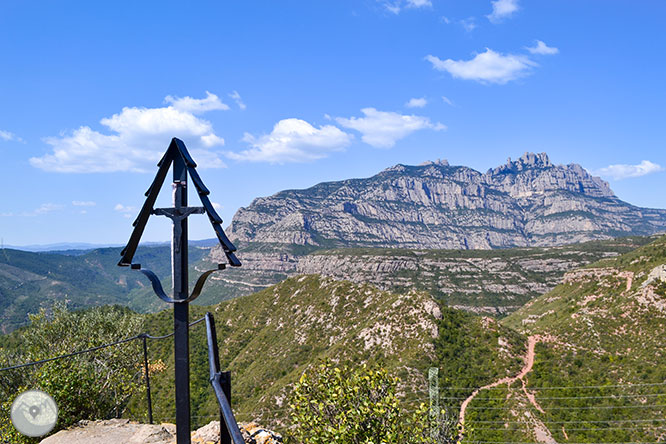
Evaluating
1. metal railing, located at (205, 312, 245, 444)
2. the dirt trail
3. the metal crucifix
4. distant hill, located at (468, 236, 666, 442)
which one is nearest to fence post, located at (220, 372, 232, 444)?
metal railing, located at (205, 312, 245, 444)

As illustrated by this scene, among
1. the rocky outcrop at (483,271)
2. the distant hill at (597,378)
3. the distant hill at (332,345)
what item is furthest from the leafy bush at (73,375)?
the rocky outcrop at (483,271)

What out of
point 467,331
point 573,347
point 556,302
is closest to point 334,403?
point 467,331

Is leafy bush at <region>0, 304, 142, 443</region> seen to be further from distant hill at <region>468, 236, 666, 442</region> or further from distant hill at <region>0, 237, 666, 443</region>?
distant hill at <region>468, 236, 666, 442</region>

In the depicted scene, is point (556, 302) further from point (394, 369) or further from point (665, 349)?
point (394, 369)

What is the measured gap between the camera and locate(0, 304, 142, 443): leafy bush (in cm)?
933

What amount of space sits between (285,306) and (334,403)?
223 feet

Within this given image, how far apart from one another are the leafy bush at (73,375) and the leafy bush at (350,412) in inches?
216

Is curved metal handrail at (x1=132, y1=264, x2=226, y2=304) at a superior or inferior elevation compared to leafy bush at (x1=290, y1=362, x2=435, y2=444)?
superior

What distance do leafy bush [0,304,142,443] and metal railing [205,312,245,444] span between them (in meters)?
8.39

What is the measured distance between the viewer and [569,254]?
15662cm

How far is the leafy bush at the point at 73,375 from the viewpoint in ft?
30.6

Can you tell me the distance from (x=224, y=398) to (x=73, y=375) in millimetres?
9267

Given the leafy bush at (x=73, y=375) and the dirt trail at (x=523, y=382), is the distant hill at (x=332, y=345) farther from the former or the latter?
the leafy bush at (x=73, y=375)

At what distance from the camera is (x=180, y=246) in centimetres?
285
